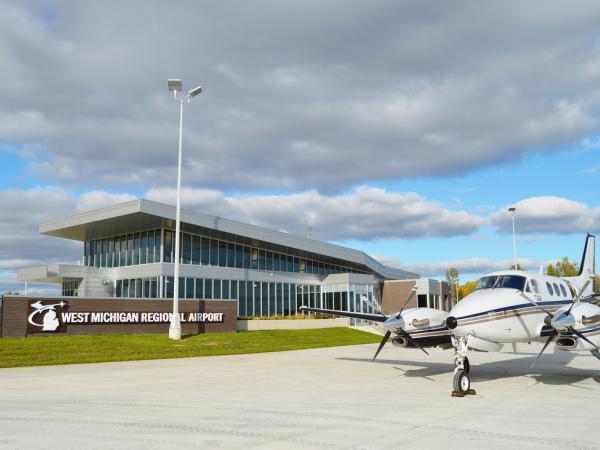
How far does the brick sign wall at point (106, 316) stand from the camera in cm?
3112

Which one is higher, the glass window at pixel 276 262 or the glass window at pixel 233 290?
the glass window at pixel 276 262

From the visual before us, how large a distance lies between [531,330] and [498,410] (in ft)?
17.3

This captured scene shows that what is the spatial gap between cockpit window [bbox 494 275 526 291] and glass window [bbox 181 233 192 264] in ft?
108

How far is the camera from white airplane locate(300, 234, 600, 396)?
599 inches

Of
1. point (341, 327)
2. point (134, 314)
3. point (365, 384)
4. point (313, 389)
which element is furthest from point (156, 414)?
point (341, 327)

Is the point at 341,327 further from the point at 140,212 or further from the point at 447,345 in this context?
the point at 447,345

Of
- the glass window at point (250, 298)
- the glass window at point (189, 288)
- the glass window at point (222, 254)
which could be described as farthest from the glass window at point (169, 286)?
the glass window at point (250, 298)

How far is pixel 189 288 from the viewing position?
44.8 meters

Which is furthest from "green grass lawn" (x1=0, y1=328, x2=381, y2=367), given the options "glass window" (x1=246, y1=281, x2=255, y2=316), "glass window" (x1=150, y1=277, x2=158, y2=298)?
"glass window" (x1=246, y1=281, x2=255, y2=316)

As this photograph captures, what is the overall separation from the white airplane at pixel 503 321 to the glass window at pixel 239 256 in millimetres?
33146

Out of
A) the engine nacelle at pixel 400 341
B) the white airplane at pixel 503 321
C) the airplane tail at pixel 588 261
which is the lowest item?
the engine nacelle at pixel 400 341

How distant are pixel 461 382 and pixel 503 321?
8.44 ft

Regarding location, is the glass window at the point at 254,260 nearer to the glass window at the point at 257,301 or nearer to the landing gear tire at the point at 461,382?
the glass window at the point at 257,301

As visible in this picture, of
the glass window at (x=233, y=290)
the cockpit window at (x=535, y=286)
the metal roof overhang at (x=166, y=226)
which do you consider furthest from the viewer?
the glass window at (x=233, y=290)
